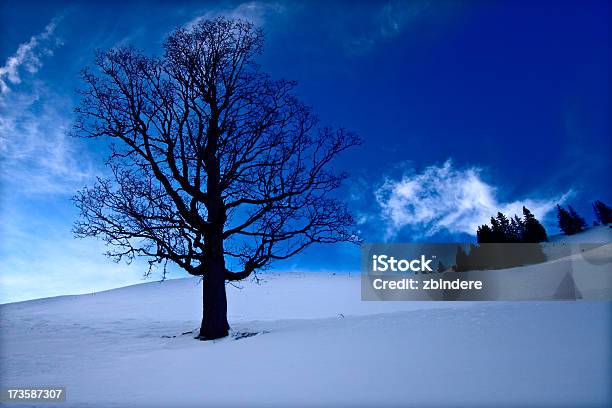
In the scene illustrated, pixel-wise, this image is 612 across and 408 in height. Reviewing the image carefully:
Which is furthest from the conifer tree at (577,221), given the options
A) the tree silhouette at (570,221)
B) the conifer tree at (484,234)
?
the conifer tree at (484,234)

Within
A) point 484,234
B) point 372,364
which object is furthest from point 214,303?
point 484,234

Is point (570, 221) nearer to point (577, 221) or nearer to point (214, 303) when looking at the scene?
point (577, 221)

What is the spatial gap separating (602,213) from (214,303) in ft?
224

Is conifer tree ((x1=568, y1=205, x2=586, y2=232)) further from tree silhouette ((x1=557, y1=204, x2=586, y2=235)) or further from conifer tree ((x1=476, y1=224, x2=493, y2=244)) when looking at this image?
conifer tree ((x1=476, y1=224, x2=493, y2=244))

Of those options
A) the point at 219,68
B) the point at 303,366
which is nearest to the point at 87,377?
the point at 303,366

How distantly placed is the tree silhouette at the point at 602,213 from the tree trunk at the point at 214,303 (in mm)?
65858

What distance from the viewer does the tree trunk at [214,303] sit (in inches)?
549

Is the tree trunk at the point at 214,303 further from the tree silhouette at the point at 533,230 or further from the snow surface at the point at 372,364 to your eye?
the tree silhouette at the point at 533,230

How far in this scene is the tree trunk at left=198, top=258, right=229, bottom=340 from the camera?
1395 cm

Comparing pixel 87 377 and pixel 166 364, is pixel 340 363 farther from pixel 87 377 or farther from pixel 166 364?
pixel 87 377

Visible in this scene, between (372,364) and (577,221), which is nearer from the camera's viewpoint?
(372,364)

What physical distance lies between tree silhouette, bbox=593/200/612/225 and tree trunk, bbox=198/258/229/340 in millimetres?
65858

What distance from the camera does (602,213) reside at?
62.1 meters

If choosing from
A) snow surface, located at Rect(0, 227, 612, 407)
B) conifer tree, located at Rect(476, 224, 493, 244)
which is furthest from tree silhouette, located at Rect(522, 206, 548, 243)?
snow surface, located at Rect(0, 227, 612, 407)
